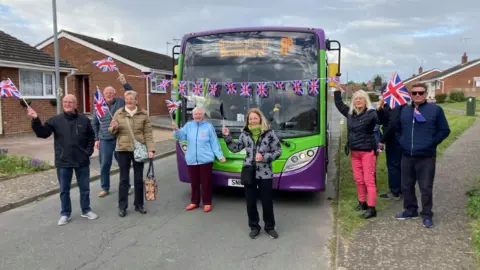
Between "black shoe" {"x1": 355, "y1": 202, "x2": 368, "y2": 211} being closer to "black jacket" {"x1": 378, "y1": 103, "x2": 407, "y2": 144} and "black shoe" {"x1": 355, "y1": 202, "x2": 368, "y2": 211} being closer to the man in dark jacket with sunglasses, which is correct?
the man in dark jacket with sunglasses

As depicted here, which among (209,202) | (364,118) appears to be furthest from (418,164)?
(209,202)

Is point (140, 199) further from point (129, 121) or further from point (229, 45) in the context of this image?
point (229, 45)

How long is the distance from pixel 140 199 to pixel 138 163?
0.60 m

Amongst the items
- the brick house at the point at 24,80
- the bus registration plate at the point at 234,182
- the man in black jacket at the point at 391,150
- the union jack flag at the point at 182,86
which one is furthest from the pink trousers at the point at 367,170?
the brick house at the point at 24,80

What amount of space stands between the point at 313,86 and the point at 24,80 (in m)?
14.2

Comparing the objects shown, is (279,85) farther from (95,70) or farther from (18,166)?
(95,70)

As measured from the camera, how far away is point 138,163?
237 inches

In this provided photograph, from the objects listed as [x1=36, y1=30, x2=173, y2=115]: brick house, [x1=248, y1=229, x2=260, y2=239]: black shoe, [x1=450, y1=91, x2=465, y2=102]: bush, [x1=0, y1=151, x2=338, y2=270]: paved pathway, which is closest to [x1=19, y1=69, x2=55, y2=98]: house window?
[x1=36, y1=30, x2=173, y2=115]: brick house

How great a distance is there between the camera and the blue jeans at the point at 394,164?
21.5 ft

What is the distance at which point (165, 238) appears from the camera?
509cm

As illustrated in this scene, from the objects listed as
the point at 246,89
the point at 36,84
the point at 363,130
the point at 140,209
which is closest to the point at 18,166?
the point at 140,209

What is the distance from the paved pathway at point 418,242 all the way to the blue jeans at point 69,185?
A: 3679 millimetres

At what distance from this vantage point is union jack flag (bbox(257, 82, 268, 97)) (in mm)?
6445

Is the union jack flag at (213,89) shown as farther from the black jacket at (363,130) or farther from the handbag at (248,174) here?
the black jacket at (363,130)
